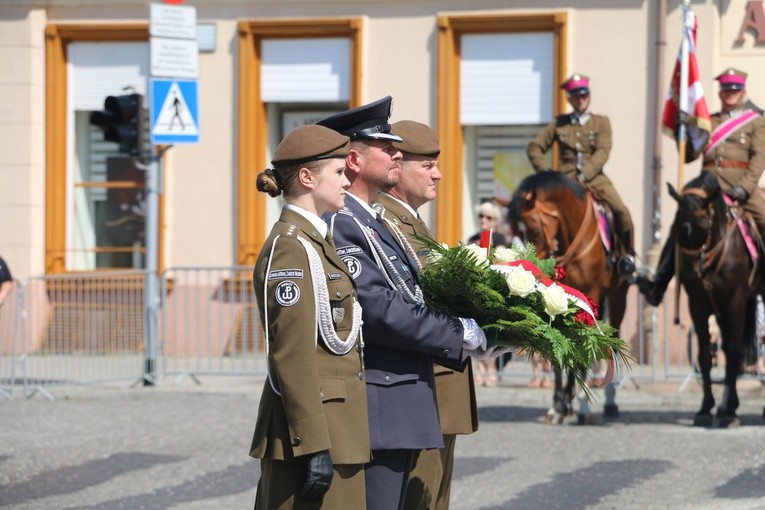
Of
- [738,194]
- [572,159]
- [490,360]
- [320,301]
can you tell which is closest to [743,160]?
[738,194]

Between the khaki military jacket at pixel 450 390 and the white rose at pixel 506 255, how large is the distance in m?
0.35

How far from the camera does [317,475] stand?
17.1ft

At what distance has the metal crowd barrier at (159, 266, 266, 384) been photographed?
55.0 ft

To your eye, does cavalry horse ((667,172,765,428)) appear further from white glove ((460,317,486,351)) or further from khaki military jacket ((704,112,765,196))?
white glove ((460,317,486,351))

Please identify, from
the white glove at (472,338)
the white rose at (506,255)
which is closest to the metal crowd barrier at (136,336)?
the white rose at (506,255)

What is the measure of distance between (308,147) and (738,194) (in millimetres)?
7695

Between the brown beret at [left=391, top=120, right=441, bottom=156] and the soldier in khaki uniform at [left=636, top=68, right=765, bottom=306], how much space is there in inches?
247

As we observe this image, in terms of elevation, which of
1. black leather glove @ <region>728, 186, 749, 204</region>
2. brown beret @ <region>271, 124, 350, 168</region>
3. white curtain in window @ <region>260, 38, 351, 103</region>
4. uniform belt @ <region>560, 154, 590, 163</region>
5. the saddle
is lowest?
the saddle

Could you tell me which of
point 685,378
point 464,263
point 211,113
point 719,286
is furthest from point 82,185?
point 464,263

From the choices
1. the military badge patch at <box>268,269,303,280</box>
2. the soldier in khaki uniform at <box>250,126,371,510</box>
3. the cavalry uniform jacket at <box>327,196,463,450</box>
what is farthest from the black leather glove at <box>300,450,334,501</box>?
the military badge patch at <box>268,269,303,280</box>

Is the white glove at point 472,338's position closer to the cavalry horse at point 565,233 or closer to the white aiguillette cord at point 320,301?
the white aiguillette cord at point 320,301

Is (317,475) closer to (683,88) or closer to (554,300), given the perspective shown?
(554,300)

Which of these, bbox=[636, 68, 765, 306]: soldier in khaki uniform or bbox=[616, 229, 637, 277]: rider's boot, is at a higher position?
bbox=[636, 68, 765, 306]: soldier in khaki uniform

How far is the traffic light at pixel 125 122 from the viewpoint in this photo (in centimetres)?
1595
